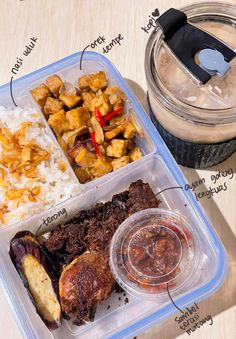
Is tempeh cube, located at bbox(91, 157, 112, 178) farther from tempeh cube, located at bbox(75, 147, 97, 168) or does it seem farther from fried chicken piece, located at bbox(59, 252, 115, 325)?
fried chicken piece, located at bbox(59, 252, 115, 325)

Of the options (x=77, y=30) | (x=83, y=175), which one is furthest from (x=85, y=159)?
(x=77, y=30)

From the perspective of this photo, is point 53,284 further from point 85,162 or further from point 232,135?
point 232,135

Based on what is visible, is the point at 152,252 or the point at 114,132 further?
the point at 114,132

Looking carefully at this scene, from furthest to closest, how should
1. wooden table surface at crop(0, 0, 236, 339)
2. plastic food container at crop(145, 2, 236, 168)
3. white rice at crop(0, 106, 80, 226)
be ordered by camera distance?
1. wooden table surface at crop(0, 0, 236, 339)
2. white rice at crop(0, 106, 80, 226)
3. plastic food container at crop(145, 2, 236, 168)

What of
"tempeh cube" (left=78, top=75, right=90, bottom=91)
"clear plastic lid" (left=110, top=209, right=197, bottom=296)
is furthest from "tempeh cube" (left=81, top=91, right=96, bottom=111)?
"clear plastic lid" (left=110, top=209, right=197, bottom=296)

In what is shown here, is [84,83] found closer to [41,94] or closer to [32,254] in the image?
[41,94]
